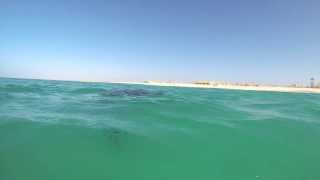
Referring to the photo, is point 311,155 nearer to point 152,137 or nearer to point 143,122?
point 152,137

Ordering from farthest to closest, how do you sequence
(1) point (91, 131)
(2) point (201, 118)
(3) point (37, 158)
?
(2) point (201, 118)
(1) point (91, 131)
(3) point (37, 158)

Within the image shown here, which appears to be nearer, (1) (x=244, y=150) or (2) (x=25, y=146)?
(2) (x=25, y=146)

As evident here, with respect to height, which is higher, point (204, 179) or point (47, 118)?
point (47, 118)

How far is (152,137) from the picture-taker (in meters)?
7.04

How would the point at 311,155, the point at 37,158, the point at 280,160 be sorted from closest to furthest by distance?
1. the point at 37,158
2. the point at 280,160
3. the point at 311,155

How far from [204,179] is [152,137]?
7.90 feet

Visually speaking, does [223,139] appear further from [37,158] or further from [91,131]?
[37,158]

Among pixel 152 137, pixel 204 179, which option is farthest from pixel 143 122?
pixel 204 179

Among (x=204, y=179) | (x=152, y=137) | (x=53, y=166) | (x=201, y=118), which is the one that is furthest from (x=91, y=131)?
(x=201, y=118)

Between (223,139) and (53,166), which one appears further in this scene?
(223,139)

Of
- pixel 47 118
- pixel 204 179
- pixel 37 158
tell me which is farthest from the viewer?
pixel 47 118

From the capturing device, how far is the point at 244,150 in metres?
6.37

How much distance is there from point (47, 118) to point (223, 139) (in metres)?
5.93

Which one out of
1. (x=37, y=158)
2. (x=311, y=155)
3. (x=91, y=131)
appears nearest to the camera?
(x=37, y=158)
